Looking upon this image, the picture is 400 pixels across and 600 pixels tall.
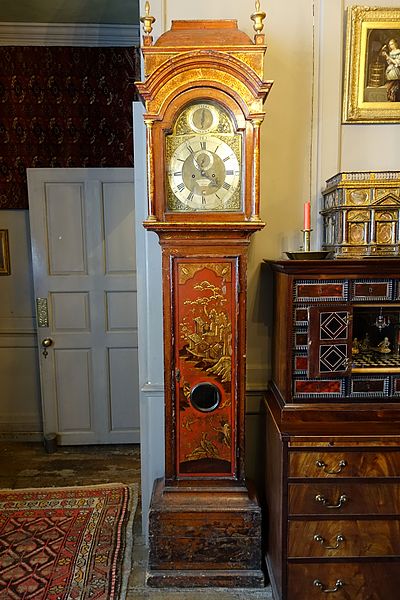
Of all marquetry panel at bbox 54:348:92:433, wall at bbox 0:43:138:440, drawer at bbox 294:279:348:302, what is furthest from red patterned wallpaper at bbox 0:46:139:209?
drawer at bbox 294:279:348:302

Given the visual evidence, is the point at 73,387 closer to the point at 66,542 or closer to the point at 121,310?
the point at 121,310

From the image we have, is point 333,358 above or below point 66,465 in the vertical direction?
above

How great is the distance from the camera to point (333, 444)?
1.55m

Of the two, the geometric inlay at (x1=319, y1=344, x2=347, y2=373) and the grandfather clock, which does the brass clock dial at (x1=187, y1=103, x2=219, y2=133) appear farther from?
the geometric inlay at (x1=319, y1=344, x2=347, y2=373)

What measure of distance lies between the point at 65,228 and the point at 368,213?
208 cm

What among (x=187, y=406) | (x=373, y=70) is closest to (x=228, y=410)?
(x=187, y=406)

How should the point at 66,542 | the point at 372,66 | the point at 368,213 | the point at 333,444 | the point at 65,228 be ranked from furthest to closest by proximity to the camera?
the point at 65,228 < the point at 66,542 < the point at 372,66 < the point at 368,213 < the point at 333,444

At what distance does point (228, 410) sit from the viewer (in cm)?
181

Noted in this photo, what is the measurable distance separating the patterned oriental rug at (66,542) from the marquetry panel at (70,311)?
1081 millimetres

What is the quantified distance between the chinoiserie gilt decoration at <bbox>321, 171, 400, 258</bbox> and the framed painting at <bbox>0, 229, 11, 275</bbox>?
7.88ft

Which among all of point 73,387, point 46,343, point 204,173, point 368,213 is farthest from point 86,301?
point 368,213

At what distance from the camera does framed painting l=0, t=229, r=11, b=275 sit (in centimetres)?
317

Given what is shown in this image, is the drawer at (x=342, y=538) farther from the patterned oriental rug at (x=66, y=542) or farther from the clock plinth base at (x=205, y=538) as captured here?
the patterned oriental rug at (x=66, y=542)

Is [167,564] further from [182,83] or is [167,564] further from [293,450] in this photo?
[182,83]
